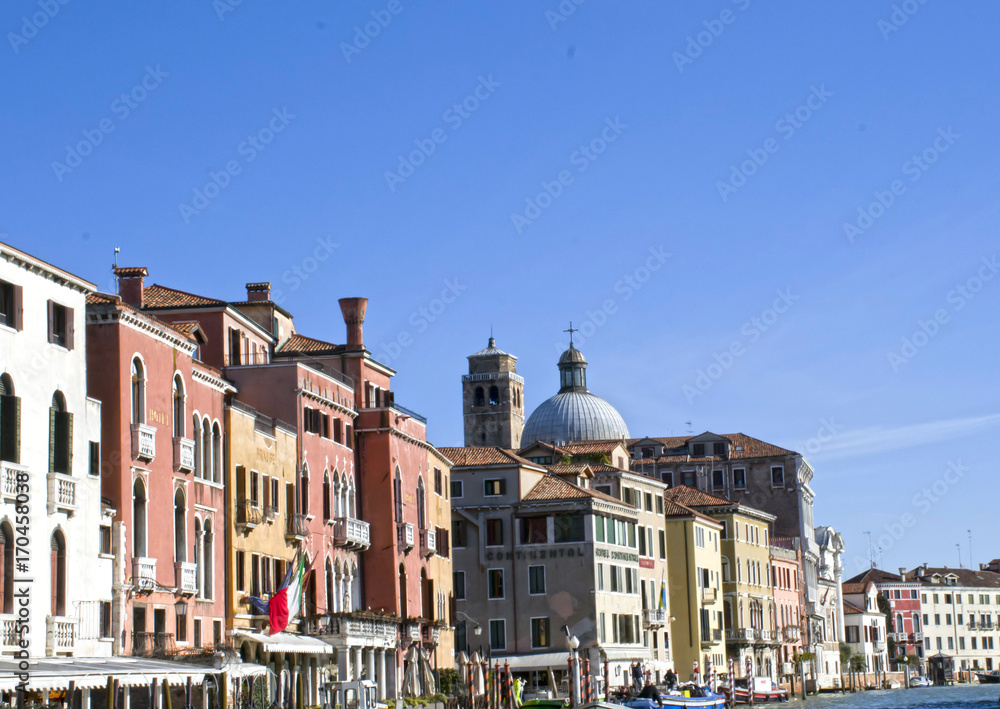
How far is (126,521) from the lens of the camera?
30.5 m

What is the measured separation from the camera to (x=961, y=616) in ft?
437

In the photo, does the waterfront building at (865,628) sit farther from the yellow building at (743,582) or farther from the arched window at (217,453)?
the arched window at (217,453)

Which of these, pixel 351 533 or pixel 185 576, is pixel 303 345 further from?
pixel 185 576

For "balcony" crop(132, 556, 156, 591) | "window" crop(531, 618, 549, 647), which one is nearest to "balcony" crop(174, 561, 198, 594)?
"balcony" crop(132, 556, 156, 591)

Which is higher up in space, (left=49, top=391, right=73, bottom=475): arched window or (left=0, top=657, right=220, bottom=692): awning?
(left=49, top=391, right=73, bottom=475): arched window

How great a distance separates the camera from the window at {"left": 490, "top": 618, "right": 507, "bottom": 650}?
57.6m

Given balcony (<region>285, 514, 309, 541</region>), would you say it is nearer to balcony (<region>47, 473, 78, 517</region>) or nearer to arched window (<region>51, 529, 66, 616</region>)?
balcony (<region>47, 473, 78, 517</region>)

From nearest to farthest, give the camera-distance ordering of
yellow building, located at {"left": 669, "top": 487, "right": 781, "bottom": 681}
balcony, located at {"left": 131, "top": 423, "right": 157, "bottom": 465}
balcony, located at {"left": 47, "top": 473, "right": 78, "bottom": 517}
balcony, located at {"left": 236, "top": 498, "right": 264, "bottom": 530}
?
balcony, located at {"left": 47, "top": 473, "right": 78, "bottom": 517}, balcony, located at {"left": 131, "top": 423, "right": 157, "bottom": 465}, balcony, located at {"left": 236, "top": 498, "right": 264, "bottom": 530}, yellow building, located at {"left": 669, "top": 487, "right": 781, "bottom": 681}

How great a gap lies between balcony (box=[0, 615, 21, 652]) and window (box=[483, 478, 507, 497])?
32.9m

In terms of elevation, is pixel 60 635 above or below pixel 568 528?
below

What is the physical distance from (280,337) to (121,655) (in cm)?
1649

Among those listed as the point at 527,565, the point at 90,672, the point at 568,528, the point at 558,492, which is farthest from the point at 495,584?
the point at 90,672

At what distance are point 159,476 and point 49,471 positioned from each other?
169 inches

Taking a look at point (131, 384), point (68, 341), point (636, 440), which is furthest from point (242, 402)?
point (636, 440)
